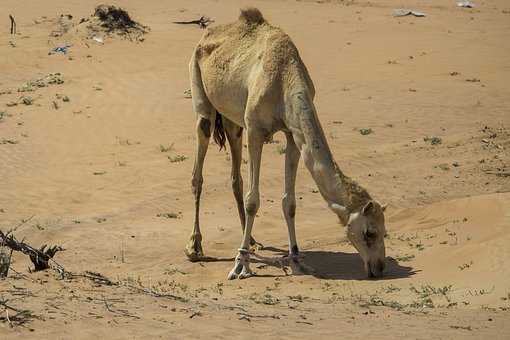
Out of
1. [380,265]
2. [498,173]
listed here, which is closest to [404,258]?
[380,265]

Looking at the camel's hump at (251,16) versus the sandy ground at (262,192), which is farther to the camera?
the camel's hump at (251,16)

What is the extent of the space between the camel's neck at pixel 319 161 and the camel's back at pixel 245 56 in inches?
18.7

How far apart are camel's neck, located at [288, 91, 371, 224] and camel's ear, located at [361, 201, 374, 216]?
0.09 metres

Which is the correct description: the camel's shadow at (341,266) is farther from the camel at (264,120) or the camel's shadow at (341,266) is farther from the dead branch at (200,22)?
the dead branch at (200,22)

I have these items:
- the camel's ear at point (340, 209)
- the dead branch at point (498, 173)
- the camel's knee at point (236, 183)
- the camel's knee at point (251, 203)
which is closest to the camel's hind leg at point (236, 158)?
the camel's knee at point (236, 183)

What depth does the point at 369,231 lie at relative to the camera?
27.3ft

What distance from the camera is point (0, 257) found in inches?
284

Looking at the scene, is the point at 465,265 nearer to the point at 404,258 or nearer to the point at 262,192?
the point at 404,258

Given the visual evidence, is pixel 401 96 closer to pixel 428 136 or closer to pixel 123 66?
pixel 428 136

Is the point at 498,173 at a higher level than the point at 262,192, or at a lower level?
higher

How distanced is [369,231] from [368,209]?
0.22 m

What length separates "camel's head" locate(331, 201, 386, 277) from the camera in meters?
8.30

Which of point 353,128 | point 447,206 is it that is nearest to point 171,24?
point 353,128

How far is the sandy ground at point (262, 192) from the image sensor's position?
6684mm
